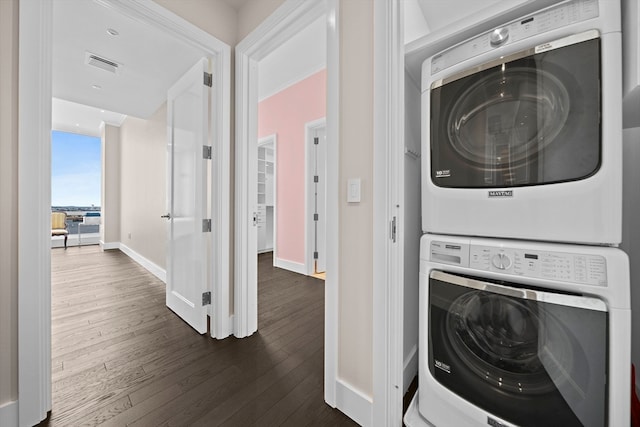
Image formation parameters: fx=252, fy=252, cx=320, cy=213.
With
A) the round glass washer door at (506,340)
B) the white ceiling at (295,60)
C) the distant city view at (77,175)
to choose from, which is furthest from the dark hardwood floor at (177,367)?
the distant city view at (77,175)

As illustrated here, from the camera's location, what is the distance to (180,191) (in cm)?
233

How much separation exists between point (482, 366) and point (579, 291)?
0.41 meters

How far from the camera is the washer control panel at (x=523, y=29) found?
760 mm

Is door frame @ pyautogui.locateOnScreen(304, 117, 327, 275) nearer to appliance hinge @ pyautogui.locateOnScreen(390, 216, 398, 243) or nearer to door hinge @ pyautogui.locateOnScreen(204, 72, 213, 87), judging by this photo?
door hinge @ pyautogui.locateOnScreen(204, 72, 213, 87)

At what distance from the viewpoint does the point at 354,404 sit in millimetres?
1202

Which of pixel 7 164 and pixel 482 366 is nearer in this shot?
pixel 482 366

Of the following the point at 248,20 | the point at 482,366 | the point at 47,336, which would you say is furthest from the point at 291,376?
the point at 248,20

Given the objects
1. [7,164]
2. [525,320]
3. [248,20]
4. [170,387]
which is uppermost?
[248,20]

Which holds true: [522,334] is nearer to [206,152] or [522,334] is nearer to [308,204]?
[206,152]

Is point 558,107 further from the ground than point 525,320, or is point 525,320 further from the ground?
point 558,107

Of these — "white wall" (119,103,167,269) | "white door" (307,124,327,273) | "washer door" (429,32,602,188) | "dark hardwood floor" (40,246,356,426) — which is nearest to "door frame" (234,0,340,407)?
"dark hardwood floor" (40,246,356,426)

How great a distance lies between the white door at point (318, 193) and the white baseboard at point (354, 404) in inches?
100

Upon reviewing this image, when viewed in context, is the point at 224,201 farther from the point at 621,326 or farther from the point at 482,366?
the point at 621,326

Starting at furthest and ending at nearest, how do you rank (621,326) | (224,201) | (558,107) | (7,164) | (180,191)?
(180,191), (224,201), (7,164), (558,107), (621,326)
